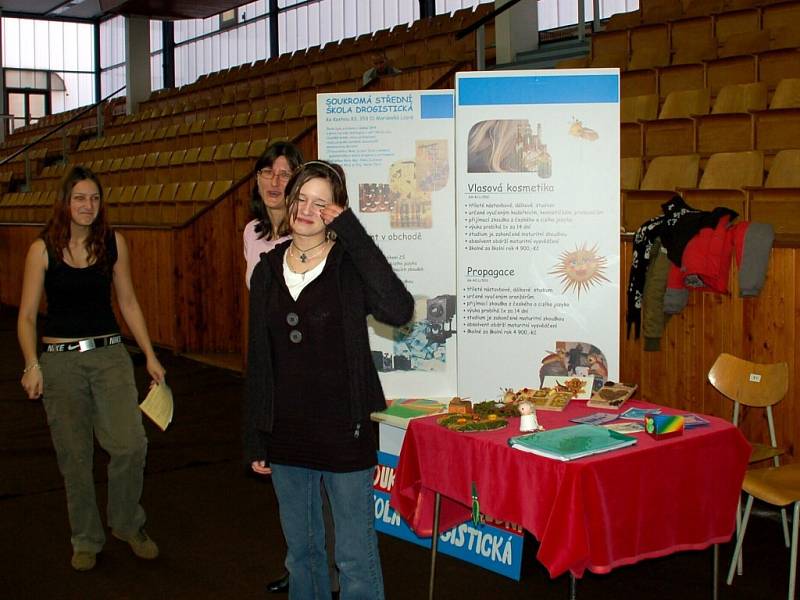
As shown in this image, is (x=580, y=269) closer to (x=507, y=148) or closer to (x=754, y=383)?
(x=507, y=148)

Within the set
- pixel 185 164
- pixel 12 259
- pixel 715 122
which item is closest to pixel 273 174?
pixel 715 122

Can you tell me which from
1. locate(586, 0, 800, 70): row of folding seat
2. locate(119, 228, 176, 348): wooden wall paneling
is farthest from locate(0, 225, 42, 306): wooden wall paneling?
locate(586, 0, 800, 70): row of folding seat

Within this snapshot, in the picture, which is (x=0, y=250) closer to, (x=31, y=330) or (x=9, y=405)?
(x=9, y=405)

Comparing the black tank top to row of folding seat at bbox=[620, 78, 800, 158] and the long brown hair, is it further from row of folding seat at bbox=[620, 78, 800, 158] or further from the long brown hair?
row of folding seat at bbox=[620, 78, 800, 158]

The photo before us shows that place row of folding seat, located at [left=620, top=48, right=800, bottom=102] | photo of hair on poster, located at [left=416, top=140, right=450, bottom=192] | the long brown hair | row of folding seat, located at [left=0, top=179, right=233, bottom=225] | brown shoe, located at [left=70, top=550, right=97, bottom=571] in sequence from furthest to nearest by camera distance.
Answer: row of folding seat, located at [left=0, top=179, right=233, bottom=225] → row of folding seat, located at [left=620, top=48, right=800, bottom=102] → photo of hair on poster, located at [left=416, top=140, right=450, bottom=192] → brown shoe, located at [left=70, top=550, right=97, bottom=571] → the long brown hair

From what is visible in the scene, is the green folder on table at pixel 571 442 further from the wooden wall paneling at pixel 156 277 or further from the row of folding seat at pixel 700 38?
the wooden wall paneling at pixel 156 277

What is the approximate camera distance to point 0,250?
12.9 metres

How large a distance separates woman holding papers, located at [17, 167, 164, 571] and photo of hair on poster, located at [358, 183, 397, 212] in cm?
101

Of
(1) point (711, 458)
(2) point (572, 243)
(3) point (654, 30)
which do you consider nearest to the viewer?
(1) point (711, 458)

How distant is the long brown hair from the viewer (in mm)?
3482

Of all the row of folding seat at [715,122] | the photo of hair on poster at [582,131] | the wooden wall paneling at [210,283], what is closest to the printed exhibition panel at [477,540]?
the photo of hair on poster at [582,131]

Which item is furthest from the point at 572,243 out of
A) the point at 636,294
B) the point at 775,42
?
the point at 775,42

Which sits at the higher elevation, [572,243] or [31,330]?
[572,243]

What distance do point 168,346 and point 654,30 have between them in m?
5.22
